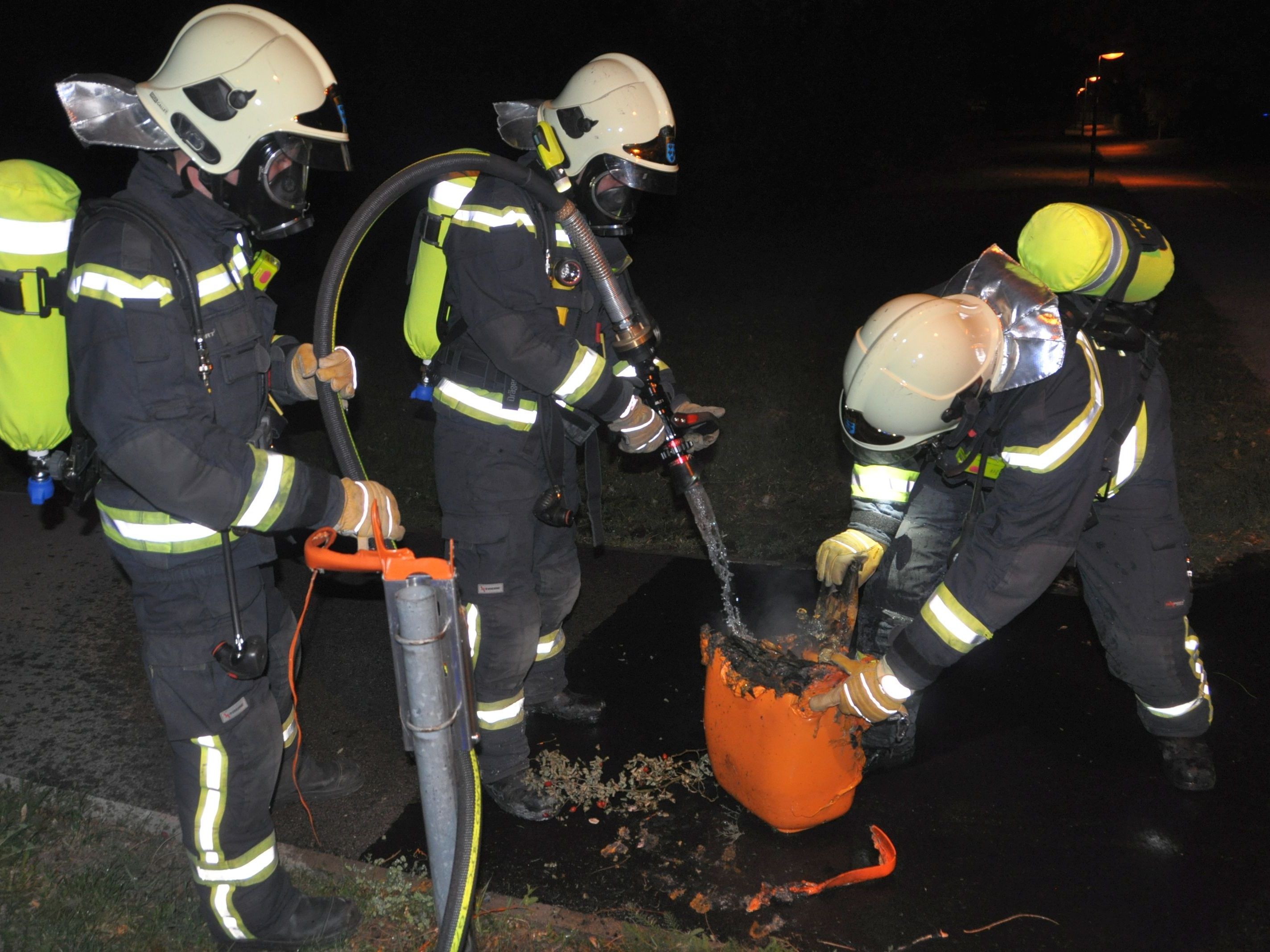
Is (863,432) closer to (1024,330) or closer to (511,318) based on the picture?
(1024,330)

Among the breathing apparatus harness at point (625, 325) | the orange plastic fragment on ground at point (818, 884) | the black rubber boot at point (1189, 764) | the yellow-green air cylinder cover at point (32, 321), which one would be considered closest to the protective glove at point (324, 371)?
the yellow-green air cylinder cover at point (32, 321)

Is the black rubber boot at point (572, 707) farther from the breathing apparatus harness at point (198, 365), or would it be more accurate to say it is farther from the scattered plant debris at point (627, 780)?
the breathing apparatus harness at point (198, 365)

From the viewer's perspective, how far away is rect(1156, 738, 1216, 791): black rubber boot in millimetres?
3328

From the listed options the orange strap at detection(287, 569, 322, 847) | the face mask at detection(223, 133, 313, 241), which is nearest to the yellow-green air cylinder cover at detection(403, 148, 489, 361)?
the face mask at detection(223, 133, 313, 241)

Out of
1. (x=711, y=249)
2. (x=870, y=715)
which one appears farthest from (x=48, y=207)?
(x=711, y=249)

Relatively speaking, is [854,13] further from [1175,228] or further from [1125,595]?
[1125,595]

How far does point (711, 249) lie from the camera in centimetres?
1727

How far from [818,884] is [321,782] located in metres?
1.76

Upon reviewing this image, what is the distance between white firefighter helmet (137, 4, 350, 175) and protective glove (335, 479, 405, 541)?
0.84 meters

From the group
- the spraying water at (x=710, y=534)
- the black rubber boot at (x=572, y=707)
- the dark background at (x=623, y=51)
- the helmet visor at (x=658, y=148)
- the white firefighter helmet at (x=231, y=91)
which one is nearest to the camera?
the white firefighter helmet at (x=231, y=91)

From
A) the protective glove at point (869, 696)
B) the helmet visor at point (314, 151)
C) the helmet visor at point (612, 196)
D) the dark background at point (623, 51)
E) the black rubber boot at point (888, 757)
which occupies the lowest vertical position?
the dark background at point (623, 51)

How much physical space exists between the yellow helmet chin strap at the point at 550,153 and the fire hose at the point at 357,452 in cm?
5

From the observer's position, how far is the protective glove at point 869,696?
9.14 feet

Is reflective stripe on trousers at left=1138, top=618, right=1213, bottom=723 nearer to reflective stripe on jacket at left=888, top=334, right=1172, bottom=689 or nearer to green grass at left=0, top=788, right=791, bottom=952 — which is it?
reflective stripe on jacket at left=888, top=334, right=1172, bottom=689
